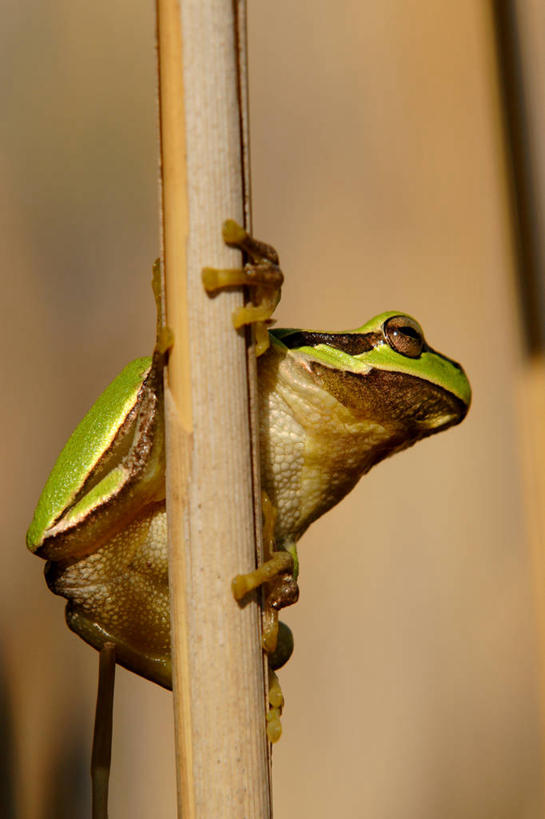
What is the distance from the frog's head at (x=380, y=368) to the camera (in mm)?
979

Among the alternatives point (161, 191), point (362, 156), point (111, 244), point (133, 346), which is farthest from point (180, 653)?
point (362, 156)

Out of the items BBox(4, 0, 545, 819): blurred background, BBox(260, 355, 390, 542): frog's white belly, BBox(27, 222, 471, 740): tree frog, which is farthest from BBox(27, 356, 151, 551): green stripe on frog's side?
BBox(4, 0, 545, 819): blurred background

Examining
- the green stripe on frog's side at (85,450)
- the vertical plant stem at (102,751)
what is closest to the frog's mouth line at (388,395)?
the green stripe on frog's side at (85,450)

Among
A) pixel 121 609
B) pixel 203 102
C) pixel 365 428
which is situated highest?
pixel 203 102

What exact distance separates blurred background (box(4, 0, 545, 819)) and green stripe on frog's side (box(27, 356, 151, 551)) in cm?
55

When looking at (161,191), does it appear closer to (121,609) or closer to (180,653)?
(180,653)

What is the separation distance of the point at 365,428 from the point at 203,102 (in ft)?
1.70

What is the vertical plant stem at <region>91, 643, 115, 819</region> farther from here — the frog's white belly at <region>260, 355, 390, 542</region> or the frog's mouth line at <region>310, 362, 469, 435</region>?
the frog's mouth line at <region>310, 362, 469, 435</region>

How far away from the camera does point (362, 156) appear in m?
1.79

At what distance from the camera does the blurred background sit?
5.00 feet

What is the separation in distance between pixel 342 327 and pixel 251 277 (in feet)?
3.66

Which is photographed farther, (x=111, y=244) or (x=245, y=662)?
(x=111, y=244)

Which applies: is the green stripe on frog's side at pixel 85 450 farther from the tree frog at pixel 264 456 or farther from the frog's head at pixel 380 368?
the frog's head at pixel 380 368

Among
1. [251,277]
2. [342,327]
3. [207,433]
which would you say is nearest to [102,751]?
[207,433]
